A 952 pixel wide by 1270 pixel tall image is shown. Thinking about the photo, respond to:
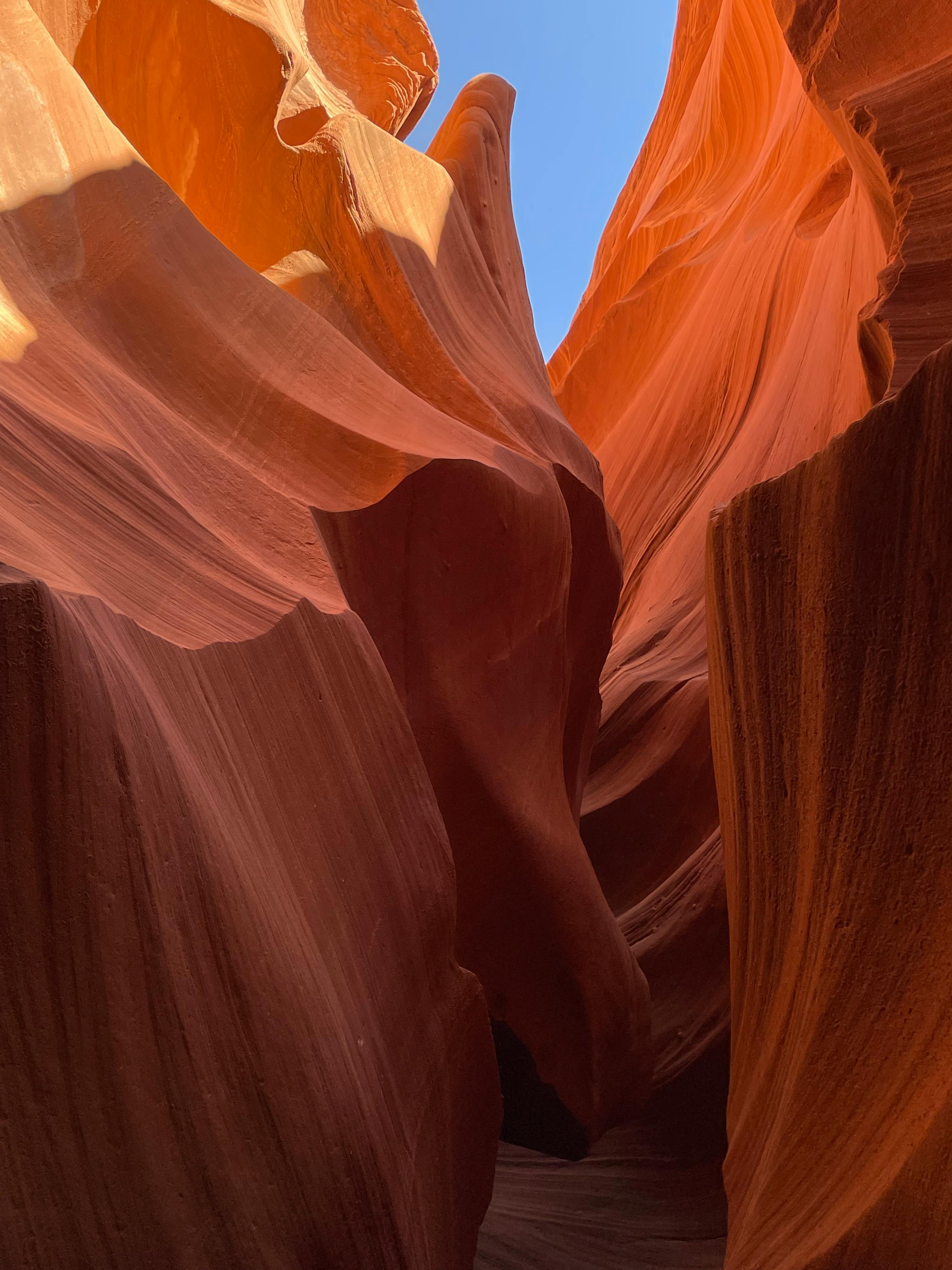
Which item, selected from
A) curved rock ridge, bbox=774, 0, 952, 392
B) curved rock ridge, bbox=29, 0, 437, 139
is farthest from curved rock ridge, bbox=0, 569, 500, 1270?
curved rock ridge, bbox=29, 0, 437, 139

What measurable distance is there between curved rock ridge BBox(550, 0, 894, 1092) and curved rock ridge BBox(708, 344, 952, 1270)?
0.82m

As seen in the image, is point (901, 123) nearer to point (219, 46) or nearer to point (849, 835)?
point (849, 835)

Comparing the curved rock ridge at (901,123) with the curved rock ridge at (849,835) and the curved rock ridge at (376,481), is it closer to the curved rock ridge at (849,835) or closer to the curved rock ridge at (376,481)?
the curved rock ridge at (849,835)

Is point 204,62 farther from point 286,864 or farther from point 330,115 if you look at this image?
point 286,864

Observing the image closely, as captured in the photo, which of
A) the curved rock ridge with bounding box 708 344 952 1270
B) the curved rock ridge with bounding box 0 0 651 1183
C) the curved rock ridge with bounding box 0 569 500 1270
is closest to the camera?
the curved rock ridge with bounding box 0 569 500 1270

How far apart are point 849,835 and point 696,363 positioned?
305 cm

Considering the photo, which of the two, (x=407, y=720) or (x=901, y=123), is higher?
(x=901, y=123)

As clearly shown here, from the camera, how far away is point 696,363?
14.1 ft

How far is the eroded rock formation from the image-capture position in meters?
1.21

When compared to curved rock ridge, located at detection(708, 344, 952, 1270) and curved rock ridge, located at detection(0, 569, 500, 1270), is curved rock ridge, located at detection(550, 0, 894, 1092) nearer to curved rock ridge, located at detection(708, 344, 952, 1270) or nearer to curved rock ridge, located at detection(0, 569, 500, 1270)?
curved rock ridge, located at detection(708, 344, 952, 1270)

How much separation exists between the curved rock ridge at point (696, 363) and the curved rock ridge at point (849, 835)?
2.68 feet

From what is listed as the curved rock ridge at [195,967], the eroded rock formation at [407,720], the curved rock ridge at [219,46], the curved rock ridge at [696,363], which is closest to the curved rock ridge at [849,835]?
the eroded rock formation at [407,720]

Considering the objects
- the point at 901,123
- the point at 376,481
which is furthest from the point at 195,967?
the point at 901,123

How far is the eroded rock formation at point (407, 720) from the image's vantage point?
3.95 ft
